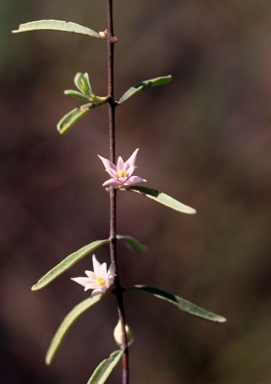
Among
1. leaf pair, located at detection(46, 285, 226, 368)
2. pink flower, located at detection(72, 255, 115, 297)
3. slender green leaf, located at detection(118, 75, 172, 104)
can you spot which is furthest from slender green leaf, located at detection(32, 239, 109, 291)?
slender green leaf, located at detection(118, 75, 172, 104)

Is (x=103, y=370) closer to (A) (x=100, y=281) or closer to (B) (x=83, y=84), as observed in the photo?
(A) (x=100, y=281)

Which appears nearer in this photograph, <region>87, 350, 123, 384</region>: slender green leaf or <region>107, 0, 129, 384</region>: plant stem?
<region>107, 0, 129, 384</region>: plant stem

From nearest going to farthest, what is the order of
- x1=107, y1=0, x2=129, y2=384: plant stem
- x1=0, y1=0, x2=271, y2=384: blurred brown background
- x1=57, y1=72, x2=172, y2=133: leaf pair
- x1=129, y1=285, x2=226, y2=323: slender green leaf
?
x1=107, y1=0, x2=129, y2=384: plant stem → x1=57, y1=72, x2=172, y2=133: leaf pair → x1=129, y1=285, x2=226, y2=323: slender green leaf → x1=0, y1=0, x2=271, y2=384: blurred brown background

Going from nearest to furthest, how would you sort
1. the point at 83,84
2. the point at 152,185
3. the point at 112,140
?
the point at 112,140 < the point at 83,84 < the point at 152,185

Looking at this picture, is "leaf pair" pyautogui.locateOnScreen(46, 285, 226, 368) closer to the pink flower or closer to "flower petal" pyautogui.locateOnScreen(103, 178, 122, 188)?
the pink flower

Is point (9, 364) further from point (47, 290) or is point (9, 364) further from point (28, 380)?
point (47, 290)

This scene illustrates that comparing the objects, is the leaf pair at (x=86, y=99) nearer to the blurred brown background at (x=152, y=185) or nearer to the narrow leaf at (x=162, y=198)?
the narrow leaf at (x=162, y=198)

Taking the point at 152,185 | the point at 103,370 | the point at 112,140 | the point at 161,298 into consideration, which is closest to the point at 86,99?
the point at 112,140

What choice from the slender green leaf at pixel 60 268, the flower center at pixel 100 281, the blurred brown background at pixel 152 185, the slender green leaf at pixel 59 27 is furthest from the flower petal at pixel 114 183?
the blurred brown background at pixel 152 185
